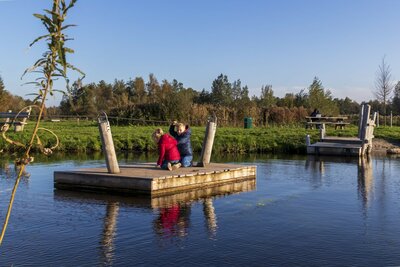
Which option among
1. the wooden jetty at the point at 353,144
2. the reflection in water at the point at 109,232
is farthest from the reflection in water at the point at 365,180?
the reflection in water at the point at 109,232

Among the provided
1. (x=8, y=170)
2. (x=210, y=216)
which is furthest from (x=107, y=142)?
(x=8, y=170)

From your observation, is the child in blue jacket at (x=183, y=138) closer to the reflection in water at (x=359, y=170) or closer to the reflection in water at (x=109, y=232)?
the reflection in water at (x=109, y=232)

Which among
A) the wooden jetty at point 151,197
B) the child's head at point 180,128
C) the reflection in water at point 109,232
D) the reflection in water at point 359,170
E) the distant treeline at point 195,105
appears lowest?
the reflection in water at point 109,232

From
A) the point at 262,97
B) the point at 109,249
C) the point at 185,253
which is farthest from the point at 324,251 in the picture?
the point at 262,97

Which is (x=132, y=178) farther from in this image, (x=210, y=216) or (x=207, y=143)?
(x=207, y=143)

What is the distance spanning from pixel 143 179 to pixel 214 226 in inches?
137

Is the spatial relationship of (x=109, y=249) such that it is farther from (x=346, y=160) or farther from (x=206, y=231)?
(x=346, y=160)

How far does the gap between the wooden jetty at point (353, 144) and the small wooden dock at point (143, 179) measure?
12.7 meters

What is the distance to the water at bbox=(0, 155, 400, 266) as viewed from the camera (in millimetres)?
7539

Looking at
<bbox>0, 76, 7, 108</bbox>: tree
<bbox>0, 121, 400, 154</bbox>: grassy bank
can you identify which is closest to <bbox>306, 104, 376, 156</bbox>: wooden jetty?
<bbox>0, 121, 400, 154</bbox>: grassy bank

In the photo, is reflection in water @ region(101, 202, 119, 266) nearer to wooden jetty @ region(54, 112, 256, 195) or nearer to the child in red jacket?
wooden jetty @ region(54, 112, 256, 195)

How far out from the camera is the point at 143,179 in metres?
12.5

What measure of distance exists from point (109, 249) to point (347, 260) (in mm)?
3603

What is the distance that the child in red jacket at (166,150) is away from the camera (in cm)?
1387
